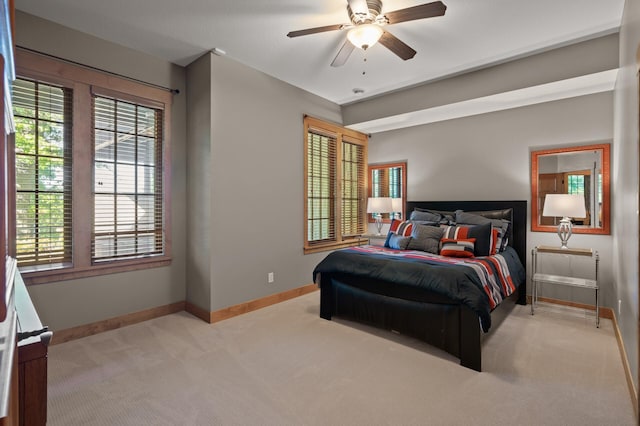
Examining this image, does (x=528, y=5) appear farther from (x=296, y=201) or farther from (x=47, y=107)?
(x=47, y=107)

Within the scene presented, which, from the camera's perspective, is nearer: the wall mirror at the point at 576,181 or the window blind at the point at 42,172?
the window blind at the point at 42,172

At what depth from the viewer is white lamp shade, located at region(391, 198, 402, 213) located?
490cm

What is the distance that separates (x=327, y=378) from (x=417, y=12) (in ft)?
8.47

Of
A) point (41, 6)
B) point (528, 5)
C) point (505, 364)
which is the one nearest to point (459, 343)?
point (505, 364)

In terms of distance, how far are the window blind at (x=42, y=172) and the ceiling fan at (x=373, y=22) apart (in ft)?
7.15

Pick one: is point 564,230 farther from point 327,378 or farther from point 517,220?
point 327,378

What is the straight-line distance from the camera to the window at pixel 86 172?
267cm

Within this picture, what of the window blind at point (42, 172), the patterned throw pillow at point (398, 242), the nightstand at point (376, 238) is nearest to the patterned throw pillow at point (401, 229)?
the patterned throw pillow at point (398, 242)

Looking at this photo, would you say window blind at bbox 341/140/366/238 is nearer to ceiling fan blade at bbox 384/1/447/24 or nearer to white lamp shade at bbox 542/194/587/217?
white lamp shade at bbox 542/194/587/217

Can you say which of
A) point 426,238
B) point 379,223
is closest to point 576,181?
point 426,238

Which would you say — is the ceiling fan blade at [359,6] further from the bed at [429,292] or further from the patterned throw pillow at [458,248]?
the patterned throw pillow at [458,248]

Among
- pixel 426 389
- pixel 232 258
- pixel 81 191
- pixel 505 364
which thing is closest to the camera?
pixel 426 389

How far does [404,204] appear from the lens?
5.01 metres

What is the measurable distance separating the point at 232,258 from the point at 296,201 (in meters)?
1.18
